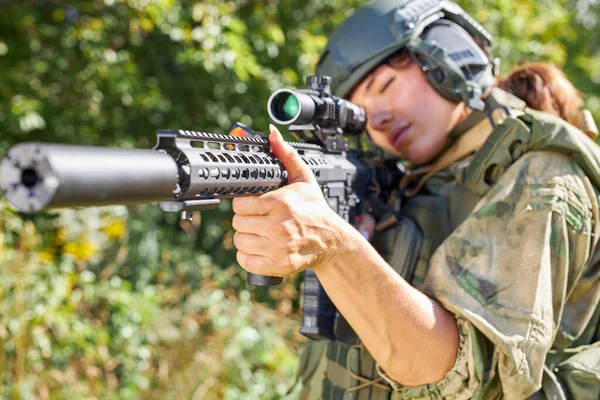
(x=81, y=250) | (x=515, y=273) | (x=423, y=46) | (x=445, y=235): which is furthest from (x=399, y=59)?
(x=81, y=250)

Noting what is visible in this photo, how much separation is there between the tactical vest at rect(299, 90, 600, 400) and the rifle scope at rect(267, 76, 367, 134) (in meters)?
0.40

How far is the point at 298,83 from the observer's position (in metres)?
5.32

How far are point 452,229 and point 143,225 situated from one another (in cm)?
348

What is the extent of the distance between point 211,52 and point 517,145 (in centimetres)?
279

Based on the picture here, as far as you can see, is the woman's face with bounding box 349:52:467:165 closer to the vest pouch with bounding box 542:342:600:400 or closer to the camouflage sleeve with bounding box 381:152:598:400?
the camouflage sleeve with bounding box 381:152:598:400

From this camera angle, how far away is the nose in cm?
248

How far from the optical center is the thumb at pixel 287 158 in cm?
160

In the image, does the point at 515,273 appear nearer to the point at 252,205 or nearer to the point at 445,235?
the point at 445,235

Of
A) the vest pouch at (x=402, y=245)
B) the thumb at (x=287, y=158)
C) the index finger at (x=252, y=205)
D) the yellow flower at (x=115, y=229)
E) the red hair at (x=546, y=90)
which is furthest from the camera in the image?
the yellow flower at (x=115, y=229)

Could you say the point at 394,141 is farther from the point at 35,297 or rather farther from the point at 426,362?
the point at 35,297

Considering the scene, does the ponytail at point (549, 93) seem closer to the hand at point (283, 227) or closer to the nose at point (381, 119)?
the nose at point (381, 119)

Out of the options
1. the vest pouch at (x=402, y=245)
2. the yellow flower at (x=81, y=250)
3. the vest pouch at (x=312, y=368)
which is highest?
the vest pouch at (x=402, y=245)

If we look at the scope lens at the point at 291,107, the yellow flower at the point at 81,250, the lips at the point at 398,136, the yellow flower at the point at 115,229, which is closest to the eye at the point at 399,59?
the lips at the point at 398,136

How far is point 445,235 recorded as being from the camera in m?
2.37
